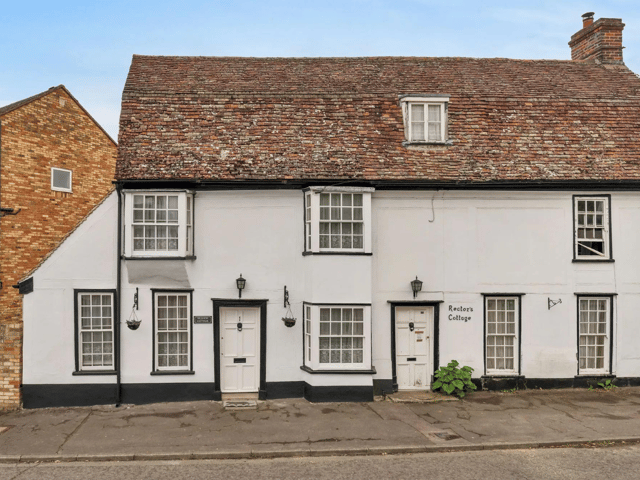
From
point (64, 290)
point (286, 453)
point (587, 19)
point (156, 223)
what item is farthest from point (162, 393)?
point (587, 19)

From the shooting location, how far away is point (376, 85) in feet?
56.0

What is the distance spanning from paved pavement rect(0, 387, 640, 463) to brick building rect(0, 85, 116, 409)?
6779 mm

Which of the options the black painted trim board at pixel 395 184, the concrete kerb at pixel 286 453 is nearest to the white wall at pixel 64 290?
the black painted trim board at pixel 395 184

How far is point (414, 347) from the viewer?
14766 millimetres

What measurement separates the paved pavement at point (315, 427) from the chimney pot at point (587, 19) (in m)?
13.3

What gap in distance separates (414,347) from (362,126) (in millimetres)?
6281

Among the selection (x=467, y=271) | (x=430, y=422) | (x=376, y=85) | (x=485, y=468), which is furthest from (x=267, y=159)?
(x=485, y=468)

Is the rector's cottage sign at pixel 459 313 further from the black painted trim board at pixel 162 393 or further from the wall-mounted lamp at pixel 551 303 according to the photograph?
the black painted trim board at pixel 162 393

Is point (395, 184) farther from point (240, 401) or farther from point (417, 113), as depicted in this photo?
point (240, 401)

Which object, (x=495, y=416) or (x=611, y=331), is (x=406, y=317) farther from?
(x=611, y=331)

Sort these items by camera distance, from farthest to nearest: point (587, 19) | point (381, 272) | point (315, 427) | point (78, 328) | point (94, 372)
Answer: point (587, 19) → point (381, 272) → point (78, 328) → point (94, 372) → point (315, 427)

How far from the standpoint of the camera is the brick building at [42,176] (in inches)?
708

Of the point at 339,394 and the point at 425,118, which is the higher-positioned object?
the point at 425,118

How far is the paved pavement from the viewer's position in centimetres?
1069
